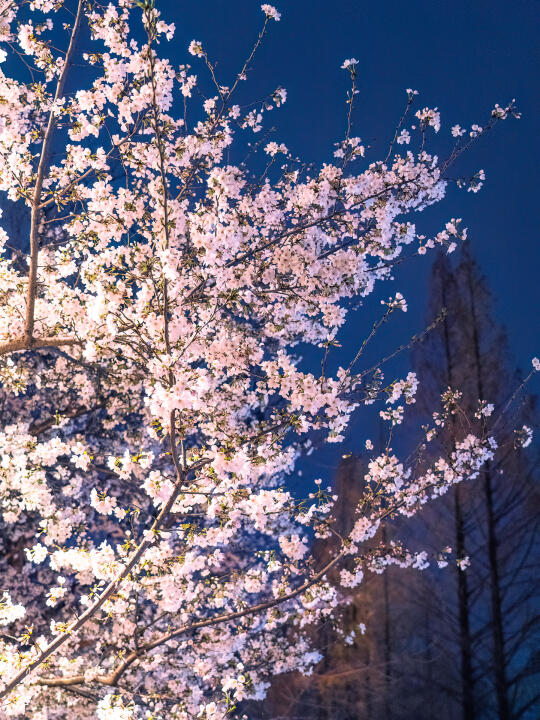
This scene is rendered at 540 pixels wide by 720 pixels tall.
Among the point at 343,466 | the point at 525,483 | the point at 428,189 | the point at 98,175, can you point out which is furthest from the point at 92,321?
the point at 343,466

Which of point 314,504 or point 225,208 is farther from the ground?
point 225,208

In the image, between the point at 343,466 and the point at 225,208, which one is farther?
the point at 343,466

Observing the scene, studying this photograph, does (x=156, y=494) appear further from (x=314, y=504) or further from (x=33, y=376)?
(x=33, y=376)

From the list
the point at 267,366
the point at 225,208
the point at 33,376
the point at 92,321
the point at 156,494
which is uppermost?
the point at 33,376

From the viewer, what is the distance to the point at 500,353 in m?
10.6

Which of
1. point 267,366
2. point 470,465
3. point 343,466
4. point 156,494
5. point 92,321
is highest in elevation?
point 343,466

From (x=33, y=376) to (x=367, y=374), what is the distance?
587cm

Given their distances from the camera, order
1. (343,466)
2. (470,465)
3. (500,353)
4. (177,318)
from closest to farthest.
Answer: (177,318) < (470,465) < (500,353) < (343,466)

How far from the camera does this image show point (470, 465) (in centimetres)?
616

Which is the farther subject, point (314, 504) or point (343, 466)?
point (343, 466)

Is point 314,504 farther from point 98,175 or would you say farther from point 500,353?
point 500,353

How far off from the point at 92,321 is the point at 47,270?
1.32 meters

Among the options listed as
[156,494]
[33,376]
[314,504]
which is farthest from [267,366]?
[33,376]

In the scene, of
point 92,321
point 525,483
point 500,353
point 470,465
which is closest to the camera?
point 92,321
